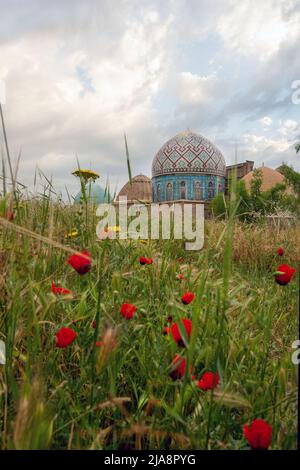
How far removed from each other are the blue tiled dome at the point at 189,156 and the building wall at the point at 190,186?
0.43 m

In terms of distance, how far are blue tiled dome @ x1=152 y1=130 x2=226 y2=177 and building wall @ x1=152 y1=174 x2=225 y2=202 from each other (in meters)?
0.43

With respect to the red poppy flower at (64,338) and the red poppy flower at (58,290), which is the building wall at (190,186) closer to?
the red poppy flower at (58,290)

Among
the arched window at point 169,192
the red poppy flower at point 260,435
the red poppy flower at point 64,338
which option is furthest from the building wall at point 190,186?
the red poppy flower at point 260,435

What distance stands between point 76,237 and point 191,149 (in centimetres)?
2793

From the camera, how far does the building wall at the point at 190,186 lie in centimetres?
2817

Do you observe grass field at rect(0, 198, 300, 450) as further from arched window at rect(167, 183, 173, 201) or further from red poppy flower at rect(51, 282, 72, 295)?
arched window at rect(167, 183, 173, 201)

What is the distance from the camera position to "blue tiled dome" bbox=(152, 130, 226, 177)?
28391mm

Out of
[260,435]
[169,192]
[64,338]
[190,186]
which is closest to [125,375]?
[64,338]

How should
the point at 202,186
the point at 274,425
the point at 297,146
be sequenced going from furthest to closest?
the point at 202,186 → the point at 297,146 → the point at 274,425

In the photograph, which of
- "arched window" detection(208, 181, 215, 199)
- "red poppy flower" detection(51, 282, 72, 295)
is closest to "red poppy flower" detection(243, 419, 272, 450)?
"red poppy flower" detection(51, 282, 72, 295)

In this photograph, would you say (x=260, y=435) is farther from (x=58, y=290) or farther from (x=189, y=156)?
(x=189, y=156)
